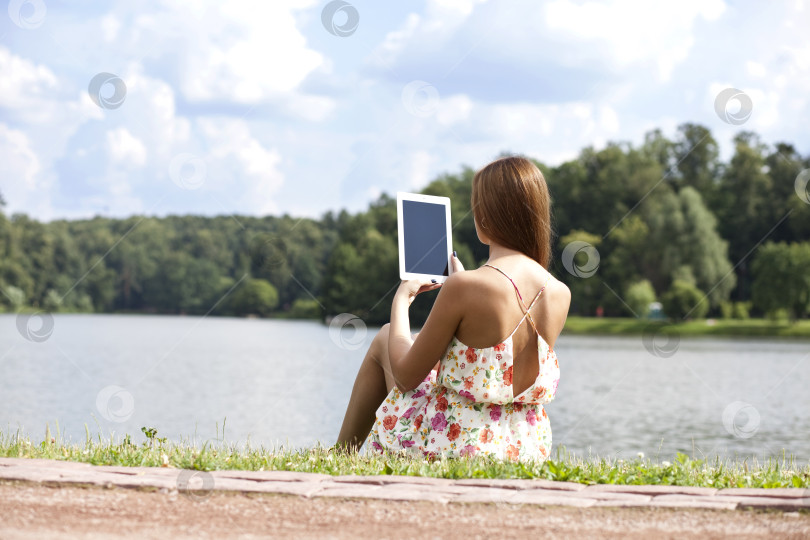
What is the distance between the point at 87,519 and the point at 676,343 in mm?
52598

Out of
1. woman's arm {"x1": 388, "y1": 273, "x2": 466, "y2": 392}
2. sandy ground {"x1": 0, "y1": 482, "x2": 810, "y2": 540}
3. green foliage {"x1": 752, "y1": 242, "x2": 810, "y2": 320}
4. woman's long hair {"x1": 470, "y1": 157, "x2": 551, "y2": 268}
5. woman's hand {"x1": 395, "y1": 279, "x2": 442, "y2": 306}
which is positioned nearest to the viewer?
sandy ground {"x1": 0, "y1": 482, "x2": 810, "y2": 540}

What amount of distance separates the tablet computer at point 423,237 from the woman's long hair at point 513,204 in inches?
10.9

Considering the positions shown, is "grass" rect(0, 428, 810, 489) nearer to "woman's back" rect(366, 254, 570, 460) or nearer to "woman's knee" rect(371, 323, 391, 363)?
"woman's back" rect(366, 254, 570, 460)

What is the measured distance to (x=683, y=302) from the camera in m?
59.9

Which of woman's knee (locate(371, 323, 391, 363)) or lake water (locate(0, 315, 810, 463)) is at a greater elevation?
woman's knee (locate(371, 323, 391, 363))

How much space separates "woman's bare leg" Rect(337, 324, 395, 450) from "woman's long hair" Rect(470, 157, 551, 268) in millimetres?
784

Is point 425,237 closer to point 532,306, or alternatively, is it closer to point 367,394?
point 532,306

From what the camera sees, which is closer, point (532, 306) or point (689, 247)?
point (532, 306)

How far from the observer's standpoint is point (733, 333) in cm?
5834

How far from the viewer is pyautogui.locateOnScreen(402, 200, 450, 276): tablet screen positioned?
442cm

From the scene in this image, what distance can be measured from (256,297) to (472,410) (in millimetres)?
80056

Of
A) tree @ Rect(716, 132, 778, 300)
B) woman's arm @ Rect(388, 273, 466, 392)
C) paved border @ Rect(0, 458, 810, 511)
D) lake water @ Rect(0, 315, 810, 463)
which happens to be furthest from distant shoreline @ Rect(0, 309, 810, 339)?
paved border @ Rect(0, 458, 810, 511)

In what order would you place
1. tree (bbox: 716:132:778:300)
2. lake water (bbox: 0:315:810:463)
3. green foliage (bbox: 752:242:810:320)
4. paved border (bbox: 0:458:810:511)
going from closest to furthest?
paved border (bbox: 0:458:810:511) < lake water (bbox: 0:315:810:463) < green foliage (bbox: 752:242:810:320) < tree (bbox: 716:132:778:300)

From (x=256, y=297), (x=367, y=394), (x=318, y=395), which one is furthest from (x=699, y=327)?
(x=367, y=394)
